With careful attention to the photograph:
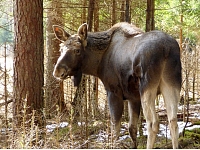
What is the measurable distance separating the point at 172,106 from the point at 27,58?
9.62ft

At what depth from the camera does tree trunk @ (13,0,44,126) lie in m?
7.01

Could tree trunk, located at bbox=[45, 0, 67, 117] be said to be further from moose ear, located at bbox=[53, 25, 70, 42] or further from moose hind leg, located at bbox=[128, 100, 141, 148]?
moose hind leg, located at bbox=[128, 100, 141, 148]

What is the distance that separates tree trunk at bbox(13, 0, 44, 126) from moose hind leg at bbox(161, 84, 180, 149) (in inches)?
98.4

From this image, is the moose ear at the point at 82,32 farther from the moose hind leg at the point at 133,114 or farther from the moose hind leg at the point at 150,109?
the moose hind leg at the point at 150,109

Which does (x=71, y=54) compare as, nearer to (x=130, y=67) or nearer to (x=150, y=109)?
(x=130, y=67)

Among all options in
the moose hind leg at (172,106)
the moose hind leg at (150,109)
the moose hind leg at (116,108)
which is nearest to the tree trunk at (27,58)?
the moose hind leg at (116,108)

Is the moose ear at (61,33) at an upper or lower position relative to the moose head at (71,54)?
upper

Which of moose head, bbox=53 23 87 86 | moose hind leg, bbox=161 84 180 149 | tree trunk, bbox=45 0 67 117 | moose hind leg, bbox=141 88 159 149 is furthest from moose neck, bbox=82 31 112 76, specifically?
tree trunk, bbox=45 0 67 117

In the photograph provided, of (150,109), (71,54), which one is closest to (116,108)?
(150,109)

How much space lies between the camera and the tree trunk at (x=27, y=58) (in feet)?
23.0

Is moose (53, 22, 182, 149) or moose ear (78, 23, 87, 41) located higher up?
moose ear (78, 23, 87, 41)

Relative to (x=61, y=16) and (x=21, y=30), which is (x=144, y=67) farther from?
(x=61, y=16)

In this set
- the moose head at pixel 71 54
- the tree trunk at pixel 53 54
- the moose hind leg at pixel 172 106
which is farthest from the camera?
the tree trunk at pixel 53 54

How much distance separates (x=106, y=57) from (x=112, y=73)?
17.5 inches
